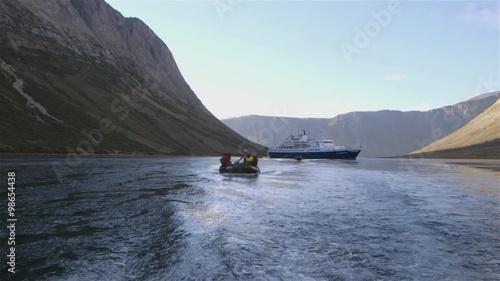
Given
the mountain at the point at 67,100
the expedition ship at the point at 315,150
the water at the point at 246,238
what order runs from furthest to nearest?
the expedition ship at the point at 315,150
the mountain at the point at 67,100
the water at the point at 246,238

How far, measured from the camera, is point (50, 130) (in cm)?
10812

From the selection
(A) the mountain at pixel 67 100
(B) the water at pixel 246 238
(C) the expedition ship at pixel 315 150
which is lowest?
(B) the water at pixel 246 238

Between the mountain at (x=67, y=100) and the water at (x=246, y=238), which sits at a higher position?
the mountain at (x=67, y=100)

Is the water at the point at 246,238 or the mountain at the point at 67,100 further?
the mountain at the point at 67,100

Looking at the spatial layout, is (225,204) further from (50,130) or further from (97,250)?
(50,130)

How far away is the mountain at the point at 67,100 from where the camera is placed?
10619 centimetres

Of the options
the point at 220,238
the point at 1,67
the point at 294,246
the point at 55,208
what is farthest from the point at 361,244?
the point at 1,67

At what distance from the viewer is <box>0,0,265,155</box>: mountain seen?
106188mm

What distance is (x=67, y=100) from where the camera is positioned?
137 metres

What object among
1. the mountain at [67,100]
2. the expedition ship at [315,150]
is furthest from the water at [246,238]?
the expedition ship at [315,150]

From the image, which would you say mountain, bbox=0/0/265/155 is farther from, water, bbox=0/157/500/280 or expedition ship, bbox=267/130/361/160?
water, bbox=0/157/500/280

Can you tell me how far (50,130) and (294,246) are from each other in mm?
114372

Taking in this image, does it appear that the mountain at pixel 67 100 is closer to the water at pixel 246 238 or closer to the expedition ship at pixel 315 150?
the expedition ship at pixel 315 150

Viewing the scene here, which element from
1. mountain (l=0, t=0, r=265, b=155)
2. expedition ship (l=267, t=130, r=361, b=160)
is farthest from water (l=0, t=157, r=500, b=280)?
expedition ship (l=267, t=130, r=361, b=160)
